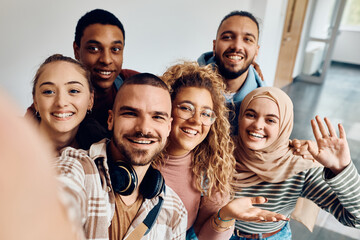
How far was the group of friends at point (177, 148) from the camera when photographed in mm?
1105

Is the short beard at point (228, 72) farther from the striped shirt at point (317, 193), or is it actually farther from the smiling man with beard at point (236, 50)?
the striped shirt at point (317, 193)

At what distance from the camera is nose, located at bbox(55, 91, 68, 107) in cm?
112

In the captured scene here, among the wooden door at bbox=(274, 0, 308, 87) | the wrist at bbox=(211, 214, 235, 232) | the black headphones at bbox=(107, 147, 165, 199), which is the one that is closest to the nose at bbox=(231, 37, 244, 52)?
the wrist at bbox=(211, 214, 235, 232)

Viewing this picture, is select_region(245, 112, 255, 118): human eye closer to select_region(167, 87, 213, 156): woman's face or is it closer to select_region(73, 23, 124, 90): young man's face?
select_region(167, 87, 213, 156): woman's face

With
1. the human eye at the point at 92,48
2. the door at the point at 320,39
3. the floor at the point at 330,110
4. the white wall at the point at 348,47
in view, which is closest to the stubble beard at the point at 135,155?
the human eye at the point at 92,48

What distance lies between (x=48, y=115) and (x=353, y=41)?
11.5 m

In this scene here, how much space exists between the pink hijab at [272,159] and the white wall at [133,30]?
0.61 meters

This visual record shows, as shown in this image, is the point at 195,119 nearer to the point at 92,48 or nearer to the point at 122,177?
the point at 122,177

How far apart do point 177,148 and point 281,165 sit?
1.95 feet

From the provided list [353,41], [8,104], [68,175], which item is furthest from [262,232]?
[353,41]

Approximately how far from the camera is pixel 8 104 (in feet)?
0.71

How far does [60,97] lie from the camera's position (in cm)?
113

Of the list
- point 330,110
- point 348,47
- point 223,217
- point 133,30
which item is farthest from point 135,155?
point 348,47

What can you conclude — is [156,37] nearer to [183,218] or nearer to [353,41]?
[183,218]
